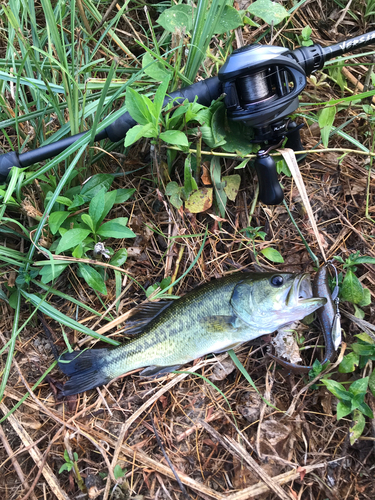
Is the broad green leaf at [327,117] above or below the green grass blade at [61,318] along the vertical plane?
above

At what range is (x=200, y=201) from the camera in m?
2.62

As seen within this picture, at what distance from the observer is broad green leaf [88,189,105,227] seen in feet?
8.05

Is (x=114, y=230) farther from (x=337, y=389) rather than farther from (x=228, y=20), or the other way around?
(x=337, y=389)

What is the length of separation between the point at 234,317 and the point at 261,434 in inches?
36.6

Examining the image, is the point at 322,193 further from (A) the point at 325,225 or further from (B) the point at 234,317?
(B) the point at 234,317

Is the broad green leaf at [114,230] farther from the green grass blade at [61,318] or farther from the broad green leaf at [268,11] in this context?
the broad green leaf at [268,11]

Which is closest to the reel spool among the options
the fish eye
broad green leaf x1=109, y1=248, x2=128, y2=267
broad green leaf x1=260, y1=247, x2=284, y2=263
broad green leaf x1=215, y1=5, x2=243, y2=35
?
broad green leaf x1=215, y1=5, x2=243, y2=35

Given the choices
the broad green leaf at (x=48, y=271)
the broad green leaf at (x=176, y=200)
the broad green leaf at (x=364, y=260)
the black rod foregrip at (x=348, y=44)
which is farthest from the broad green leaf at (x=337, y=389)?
the black rod foregrip at (x=348, y=44)

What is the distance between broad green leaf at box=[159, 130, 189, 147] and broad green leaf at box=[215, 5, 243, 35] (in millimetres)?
898

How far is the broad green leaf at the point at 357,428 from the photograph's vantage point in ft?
7.54

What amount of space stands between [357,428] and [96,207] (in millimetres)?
2506

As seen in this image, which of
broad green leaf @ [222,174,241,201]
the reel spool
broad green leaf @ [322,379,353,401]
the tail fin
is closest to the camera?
the reel spool

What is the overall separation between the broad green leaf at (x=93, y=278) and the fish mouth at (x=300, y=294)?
1.42 metres

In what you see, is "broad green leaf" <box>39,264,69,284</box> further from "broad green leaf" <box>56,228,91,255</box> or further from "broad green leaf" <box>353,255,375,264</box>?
"broad green leaf" <box>353,255,375,264</box>
